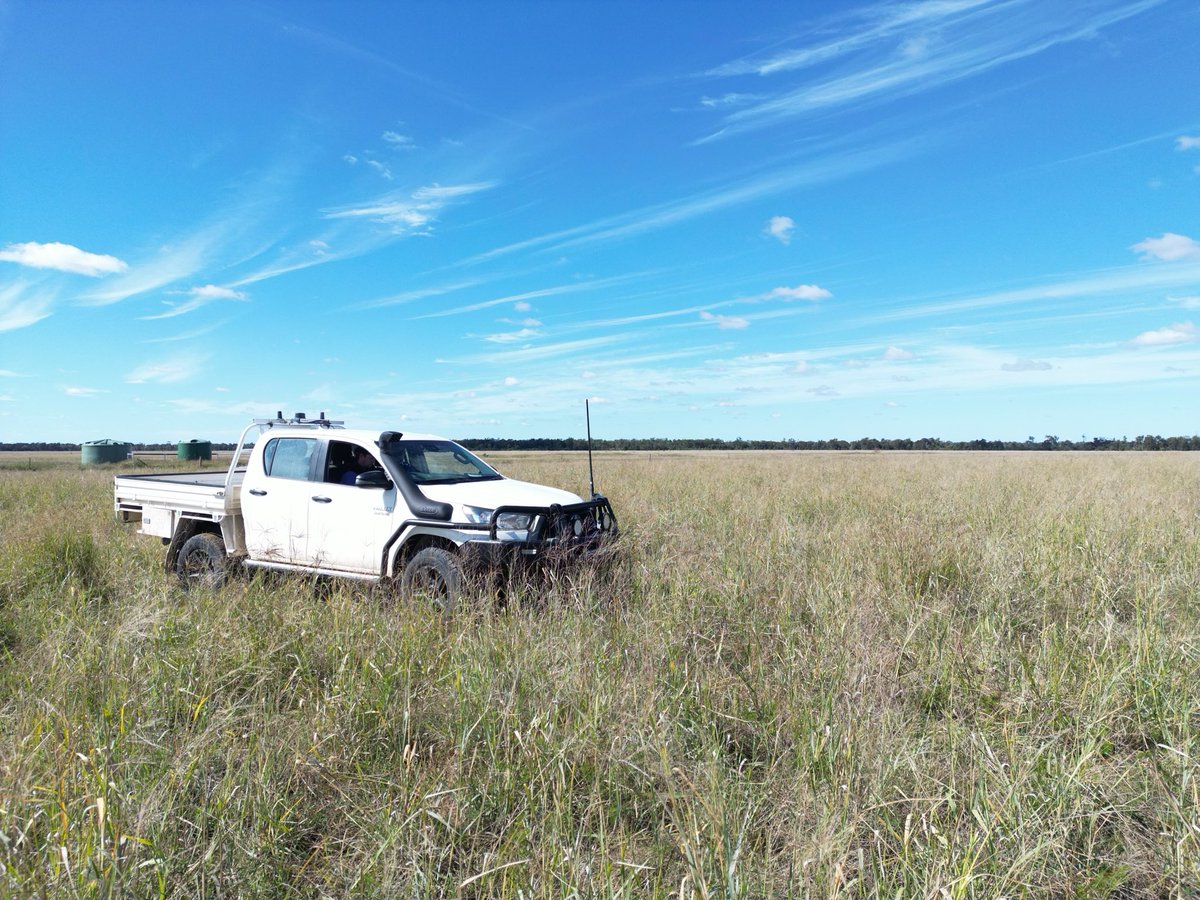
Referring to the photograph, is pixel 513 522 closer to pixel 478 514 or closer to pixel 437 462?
pixel 478 514

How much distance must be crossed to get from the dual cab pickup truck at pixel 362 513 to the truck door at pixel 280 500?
0.01m

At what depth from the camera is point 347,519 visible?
7148 millimetres

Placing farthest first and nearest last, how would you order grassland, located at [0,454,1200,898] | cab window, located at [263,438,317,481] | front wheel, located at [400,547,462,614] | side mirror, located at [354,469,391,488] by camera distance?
1. cab window, located at [263,438,317,481]
2. side mirror, located at [354,469,391,488]
3. front wheel, located at [400,547,462,614]
4. grassland, located at [0,454,1200,898]

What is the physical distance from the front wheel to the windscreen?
3.09 feet

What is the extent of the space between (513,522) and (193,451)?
50779mm

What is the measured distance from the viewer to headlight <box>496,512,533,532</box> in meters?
6.46

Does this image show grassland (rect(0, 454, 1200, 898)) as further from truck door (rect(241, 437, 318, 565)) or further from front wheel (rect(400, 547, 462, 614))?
truck door (rect(241, 437, 318, 565))

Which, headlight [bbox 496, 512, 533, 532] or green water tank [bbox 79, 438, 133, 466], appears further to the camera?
green water tank [bbox 79, 438, 133, 466]

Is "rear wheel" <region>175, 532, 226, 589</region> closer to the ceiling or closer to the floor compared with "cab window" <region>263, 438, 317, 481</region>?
closer to the floor

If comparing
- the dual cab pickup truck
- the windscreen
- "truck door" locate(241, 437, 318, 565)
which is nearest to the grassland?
the dual cab pickup truck

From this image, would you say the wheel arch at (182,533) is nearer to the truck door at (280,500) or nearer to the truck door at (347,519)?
the truck door at (280,500)

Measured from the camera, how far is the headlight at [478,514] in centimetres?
645

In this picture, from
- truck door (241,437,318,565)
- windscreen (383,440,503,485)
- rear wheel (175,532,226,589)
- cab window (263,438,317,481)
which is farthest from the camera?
rear wheel (175,532,226,589)

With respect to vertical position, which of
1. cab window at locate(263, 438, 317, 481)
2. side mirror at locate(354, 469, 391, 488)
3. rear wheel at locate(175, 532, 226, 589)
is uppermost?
cab window at locate(263, 438, 317, 481)
